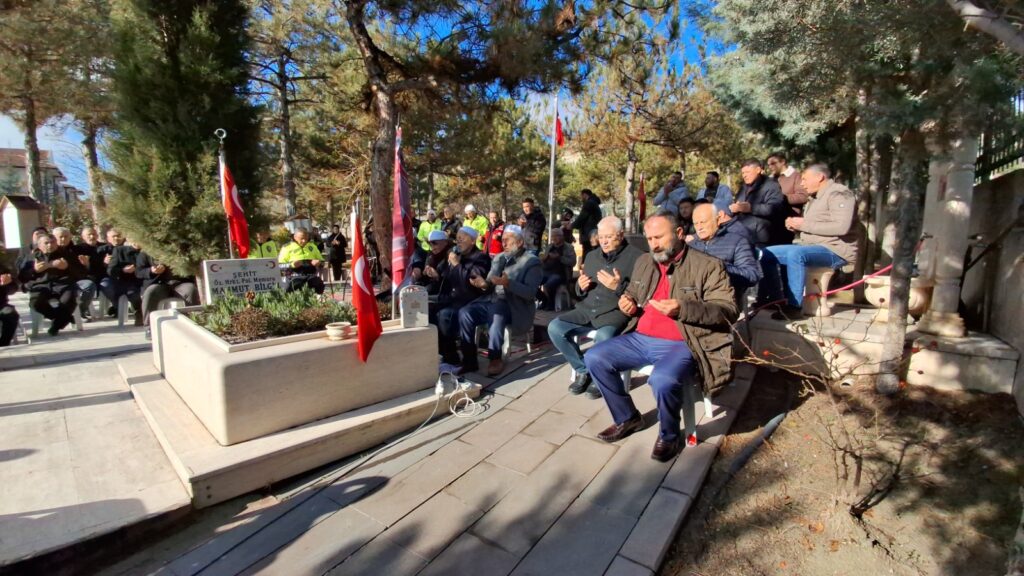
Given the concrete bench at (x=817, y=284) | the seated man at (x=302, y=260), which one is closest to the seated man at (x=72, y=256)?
the seated man at (x=302, y=260)

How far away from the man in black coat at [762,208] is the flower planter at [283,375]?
3.32 meters

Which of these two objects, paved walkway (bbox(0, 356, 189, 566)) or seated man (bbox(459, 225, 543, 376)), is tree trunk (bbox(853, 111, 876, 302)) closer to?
seated man (bbox(459, 225, 543, 376))

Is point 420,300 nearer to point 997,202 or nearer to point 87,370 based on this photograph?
point 87,370

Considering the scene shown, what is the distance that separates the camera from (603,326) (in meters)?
3.89

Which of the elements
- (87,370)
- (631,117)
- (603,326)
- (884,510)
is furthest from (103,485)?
(631,117)

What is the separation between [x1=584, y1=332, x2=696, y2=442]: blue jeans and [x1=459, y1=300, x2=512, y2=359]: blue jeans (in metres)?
1.45

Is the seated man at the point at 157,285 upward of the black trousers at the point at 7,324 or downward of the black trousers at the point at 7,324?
upward

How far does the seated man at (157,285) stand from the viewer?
6.48 meters

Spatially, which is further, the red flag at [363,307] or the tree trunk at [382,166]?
the tree trunk at [382,166]

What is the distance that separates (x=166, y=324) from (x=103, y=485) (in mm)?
1748

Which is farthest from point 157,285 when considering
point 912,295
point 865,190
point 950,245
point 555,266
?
point 865,190

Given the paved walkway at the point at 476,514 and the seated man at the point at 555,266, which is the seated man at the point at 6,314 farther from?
the seated man at the point at 555,266

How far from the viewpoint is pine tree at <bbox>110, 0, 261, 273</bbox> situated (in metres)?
5.23

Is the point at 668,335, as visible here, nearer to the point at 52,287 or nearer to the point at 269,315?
the point at 269,315
